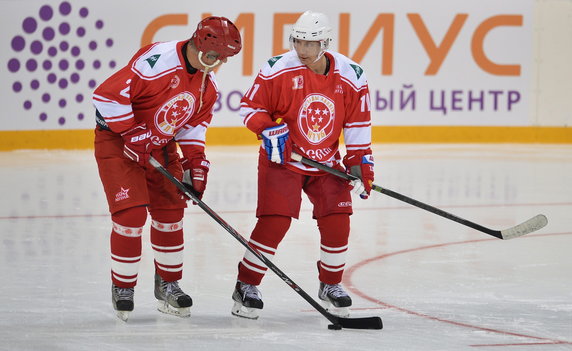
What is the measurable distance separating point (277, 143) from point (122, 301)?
752 mm

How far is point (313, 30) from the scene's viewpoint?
3.79m

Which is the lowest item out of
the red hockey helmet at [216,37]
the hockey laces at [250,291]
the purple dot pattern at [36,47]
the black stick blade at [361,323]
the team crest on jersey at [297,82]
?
the black stick blade at [361,323]

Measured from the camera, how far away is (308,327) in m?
3.76

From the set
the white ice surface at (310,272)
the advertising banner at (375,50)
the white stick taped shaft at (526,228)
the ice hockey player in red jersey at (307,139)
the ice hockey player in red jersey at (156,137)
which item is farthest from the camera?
the advertising banner at (375,50)

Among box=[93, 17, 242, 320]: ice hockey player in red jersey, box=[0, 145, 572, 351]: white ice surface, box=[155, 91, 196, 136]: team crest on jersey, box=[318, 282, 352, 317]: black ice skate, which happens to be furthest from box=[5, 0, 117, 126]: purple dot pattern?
box=[318, 282, 352, 317]: black ice skate

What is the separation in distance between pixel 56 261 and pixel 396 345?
1.88 meters

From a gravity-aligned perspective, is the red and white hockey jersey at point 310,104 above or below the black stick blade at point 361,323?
above

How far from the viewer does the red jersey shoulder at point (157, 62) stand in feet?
12.3

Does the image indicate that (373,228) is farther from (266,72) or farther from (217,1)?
(217,1)

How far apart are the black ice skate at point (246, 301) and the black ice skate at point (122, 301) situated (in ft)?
1.21

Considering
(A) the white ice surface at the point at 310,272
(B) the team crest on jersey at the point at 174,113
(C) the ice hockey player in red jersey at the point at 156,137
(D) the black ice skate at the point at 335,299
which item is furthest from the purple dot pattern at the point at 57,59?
(D) the black ice skate at the point at 335,299

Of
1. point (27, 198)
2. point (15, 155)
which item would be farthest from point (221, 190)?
point (15, 155)

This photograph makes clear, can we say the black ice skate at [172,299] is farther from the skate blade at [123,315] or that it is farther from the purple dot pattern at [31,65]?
the purple dot pattern at [31,65]

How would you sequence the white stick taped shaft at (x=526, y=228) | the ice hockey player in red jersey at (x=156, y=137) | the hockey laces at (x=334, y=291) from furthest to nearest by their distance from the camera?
1. the white stick taped shaft at (x=526, y=228)
2. the hockey laces at (x=334, y=291)
3. the ice hockey player in red jersey at (x=156, y=137)
